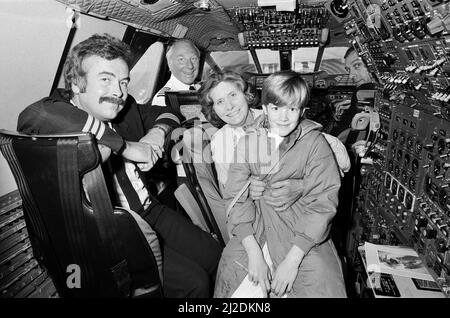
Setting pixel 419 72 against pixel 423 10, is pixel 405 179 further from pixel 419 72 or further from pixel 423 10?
pixel 423 10

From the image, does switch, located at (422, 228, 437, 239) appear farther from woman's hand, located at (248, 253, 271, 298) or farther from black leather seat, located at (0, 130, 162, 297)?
black leather seat, located at (0, 130, 162, 297)

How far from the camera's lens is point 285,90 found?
5.07ft

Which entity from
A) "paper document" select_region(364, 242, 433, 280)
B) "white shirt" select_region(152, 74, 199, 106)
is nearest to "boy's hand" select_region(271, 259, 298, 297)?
"paper document" select_region(364, 242, 433, 280)

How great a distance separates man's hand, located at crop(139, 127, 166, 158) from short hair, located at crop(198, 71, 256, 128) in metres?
0.47

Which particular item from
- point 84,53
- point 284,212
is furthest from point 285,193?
point 84,53

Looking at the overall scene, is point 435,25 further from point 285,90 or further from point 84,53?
point 84,53

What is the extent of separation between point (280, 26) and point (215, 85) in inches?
79.9

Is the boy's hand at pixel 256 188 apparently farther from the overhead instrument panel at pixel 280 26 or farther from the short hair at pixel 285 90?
the overhead instrument panel at pixel 280 26

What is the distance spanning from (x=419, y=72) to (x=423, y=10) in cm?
35

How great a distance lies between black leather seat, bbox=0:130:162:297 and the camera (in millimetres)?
1103

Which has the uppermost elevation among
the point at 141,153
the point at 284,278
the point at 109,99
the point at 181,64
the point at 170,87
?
the point at 181,64

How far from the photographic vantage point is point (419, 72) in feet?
5.71

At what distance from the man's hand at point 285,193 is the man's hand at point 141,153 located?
0.63m

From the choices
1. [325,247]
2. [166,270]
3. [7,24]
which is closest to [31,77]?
[7,24]
